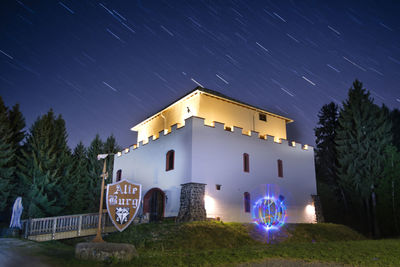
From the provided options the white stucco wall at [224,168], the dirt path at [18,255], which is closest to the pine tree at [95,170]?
the white stucco wall at [224,168]

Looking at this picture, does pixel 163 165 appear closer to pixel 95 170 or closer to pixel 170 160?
pixel 170 160

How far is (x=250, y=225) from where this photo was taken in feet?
60.3

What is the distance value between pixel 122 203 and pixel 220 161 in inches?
333

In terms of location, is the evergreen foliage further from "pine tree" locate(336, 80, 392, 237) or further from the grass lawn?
"pine tree" locate(336, 80, 392, 237)

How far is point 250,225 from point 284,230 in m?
2.14

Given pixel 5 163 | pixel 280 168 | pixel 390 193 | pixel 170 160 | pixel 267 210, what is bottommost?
pixel 267 210

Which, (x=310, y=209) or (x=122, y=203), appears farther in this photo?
(x=310, y=209)

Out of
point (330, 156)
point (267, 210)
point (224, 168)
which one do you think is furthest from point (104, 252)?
point (330, 156)

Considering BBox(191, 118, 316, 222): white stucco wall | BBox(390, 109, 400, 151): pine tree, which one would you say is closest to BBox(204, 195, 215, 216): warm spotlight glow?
BBox(191, 118, 316, 222): white stucco wall

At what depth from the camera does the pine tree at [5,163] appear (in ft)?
81.4

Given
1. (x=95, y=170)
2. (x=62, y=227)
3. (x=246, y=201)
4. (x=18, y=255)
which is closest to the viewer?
(x=18, y=255)

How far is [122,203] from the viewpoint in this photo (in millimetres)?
13805

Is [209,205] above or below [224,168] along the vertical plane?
below

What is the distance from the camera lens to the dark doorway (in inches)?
843
